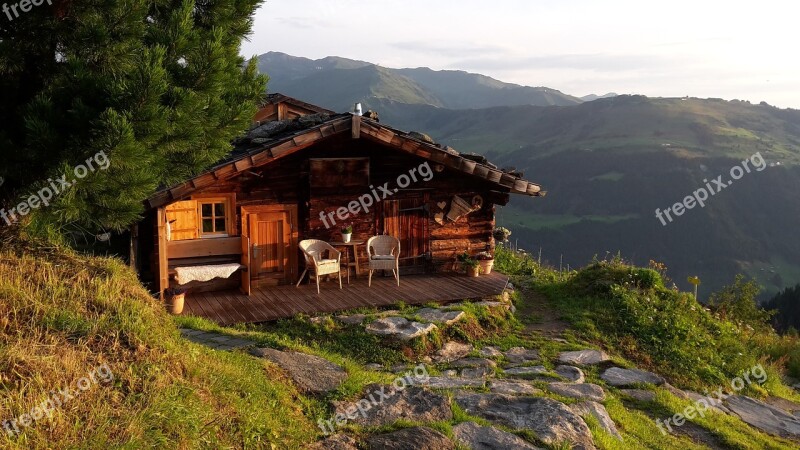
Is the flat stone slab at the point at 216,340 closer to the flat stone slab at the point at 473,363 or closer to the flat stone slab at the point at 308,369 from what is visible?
the flat stone slab at the point at 308,369

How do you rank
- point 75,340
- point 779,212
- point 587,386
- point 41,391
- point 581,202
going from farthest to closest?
1. point 581,202
2. point 779,212
3. point 587,386
4. point 75,340
5. point 41,391

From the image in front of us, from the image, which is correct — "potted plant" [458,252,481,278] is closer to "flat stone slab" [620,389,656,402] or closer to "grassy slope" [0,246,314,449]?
"flat stone slab" [620,389,656,402]

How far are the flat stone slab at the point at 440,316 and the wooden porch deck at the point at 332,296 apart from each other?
605 millimetres

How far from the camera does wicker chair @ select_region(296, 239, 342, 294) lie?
11811 millimetres

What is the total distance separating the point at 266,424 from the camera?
190 inches

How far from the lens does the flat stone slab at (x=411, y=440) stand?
16.3ft

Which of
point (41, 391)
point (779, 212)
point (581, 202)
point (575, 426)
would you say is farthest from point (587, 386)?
point (779, 212)

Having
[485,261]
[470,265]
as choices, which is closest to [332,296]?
[470,265]

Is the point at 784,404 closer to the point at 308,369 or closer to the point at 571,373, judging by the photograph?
the point at 571,373

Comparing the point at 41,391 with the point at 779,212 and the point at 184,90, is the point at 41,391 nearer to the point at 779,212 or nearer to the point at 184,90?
the point at 184,90

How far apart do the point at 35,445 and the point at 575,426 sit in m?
4.94

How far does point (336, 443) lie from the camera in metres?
4.91

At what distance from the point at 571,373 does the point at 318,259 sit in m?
5.92

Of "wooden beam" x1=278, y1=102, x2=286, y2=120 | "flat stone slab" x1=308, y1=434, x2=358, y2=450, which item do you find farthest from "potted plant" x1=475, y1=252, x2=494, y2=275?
"flat stone slab" x1=308, y1=434, x2=358, y2=450
